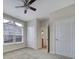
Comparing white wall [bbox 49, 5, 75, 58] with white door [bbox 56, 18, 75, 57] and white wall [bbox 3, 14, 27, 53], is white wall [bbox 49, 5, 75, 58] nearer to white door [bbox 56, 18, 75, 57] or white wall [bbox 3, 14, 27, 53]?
white door [bbox 56, 18, 75, 57]

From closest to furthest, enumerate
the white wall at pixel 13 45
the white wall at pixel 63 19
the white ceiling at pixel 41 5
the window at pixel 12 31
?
1. the white ceiling at pixel 41 5
2. the white wall at pixel 63 19
3. the white wall at pixel 13 45
4. the window at pixel 12 31

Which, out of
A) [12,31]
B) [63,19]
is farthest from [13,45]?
[63,19]

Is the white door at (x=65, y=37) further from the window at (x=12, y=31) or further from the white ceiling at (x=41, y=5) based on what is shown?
the window at (x=12, y=31)

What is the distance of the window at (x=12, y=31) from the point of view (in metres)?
6.07

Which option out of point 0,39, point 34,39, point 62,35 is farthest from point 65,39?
point 0,39

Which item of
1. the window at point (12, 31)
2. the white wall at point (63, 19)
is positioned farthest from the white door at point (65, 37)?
the window at point (12, 31)

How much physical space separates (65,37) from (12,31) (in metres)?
4.02

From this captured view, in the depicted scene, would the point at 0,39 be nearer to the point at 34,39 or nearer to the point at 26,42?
the point at 34,39

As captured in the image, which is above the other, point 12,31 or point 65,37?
point 12,31

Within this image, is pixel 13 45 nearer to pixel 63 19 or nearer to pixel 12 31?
pixel 12 31

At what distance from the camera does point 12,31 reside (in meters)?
6.79

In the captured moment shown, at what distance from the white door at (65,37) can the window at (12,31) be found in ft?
11.2

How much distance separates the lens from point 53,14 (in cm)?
569

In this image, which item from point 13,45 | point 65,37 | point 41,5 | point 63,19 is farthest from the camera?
point 13,45
